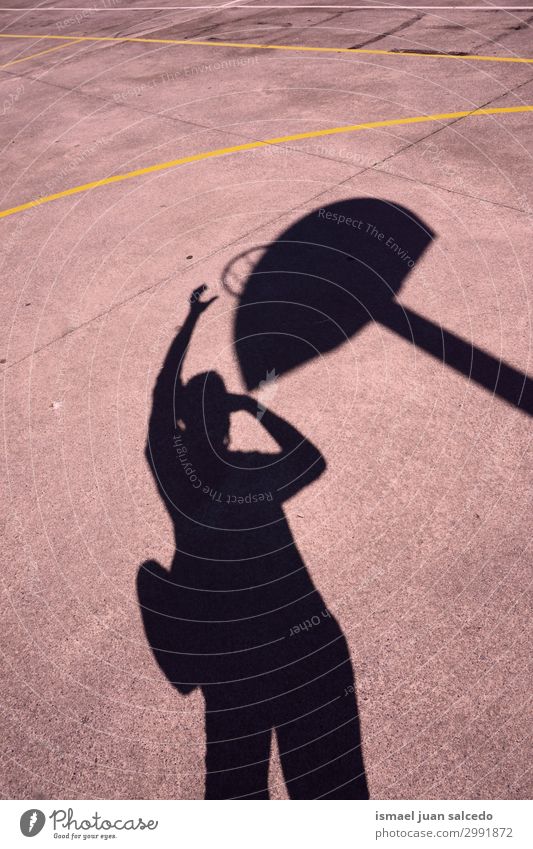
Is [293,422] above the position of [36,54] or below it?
below

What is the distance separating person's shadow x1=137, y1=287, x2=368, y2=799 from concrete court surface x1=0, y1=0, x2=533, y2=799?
0.11 metres

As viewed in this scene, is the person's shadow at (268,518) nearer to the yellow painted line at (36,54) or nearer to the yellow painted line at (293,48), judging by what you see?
the yellow painted line at (293,48)

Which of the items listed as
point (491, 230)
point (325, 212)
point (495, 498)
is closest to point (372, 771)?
point (495, 498)

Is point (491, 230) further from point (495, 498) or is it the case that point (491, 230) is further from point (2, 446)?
point (2, 446)

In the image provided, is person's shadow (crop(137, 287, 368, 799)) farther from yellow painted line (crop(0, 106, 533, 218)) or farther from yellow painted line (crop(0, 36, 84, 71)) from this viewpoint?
yellow painted line (crop(0, 36, 84, 71))

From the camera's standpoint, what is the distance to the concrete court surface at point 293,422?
13.1 ft

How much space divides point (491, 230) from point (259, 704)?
237 inches

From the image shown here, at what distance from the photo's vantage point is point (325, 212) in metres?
8.73

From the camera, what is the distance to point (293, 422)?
5891mm
